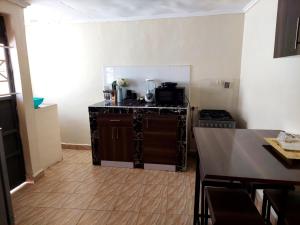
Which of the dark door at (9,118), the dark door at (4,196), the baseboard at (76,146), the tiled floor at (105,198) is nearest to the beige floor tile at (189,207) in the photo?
the tiled floor at (105,198)

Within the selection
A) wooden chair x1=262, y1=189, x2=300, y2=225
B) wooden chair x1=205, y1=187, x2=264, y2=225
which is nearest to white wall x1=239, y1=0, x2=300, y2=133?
wooden chair x1=262, y1=189, x2=300, y2=225

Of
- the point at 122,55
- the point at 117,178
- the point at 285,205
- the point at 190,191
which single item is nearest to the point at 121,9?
the point at 122,55

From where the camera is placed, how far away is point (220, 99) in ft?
10.8

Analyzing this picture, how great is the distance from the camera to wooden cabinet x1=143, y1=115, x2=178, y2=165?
9.40 ft

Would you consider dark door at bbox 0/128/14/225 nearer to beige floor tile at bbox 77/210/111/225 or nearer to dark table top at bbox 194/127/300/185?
beige floor tile at bbox 77/210/111/225

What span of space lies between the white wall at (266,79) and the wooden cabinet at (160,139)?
1.03 m

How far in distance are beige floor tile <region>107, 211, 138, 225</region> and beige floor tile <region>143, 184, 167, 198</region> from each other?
37 cm

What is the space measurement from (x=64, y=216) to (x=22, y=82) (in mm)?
1652

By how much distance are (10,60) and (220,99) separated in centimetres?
298

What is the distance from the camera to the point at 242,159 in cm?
114

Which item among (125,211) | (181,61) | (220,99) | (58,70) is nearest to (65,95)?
(58,70)

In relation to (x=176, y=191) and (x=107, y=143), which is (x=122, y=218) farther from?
(x=107, y=143)

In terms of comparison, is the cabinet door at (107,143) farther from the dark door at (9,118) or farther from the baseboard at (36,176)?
the dark door at (9,118)

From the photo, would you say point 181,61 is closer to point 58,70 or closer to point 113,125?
point 113,125
